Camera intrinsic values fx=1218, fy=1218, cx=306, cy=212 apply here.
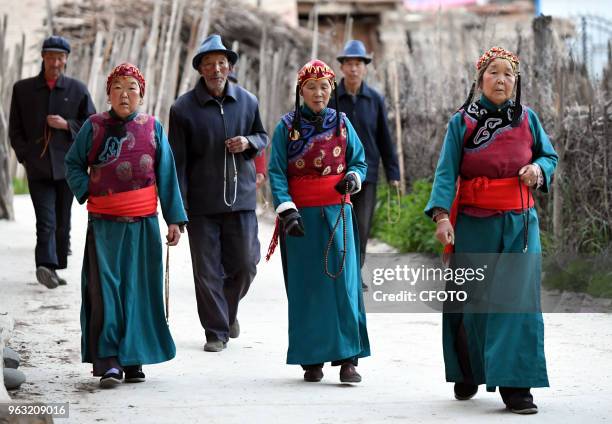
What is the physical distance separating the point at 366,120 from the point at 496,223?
12.8 ft

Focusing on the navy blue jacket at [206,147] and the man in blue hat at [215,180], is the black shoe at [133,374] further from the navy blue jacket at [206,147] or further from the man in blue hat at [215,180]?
the navy blue jacket at [206,147]

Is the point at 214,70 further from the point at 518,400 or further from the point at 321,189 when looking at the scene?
the point at 518,400

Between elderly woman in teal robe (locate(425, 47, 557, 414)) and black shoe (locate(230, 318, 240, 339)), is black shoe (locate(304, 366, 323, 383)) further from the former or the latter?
black shoe (locate(230, 318, 240, 339))

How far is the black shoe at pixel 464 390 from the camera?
589 centimetres

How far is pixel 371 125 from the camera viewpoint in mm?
9570

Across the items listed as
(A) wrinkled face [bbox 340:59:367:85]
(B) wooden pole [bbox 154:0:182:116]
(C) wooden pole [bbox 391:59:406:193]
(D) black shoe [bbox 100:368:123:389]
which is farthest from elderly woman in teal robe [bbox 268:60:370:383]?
(B) wooden pole [bbox 154:0:182:116]

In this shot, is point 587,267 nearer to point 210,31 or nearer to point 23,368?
point 23,368

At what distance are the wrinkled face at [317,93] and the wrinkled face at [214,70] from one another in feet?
3.94

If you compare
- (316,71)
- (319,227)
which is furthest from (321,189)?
(316,71)

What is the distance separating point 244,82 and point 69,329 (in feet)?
27.7

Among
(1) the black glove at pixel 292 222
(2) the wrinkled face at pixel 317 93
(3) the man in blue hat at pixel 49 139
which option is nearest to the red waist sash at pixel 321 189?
(1) the black glove at pixel 292 222

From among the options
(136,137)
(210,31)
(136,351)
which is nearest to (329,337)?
(136,351)

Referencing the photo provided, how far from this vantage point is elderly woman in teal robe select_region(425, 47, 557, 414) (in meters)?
5.61

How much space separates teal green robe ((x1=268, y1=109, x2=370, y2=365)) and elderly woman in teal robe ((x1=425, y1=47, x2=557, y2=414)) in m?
0.66
